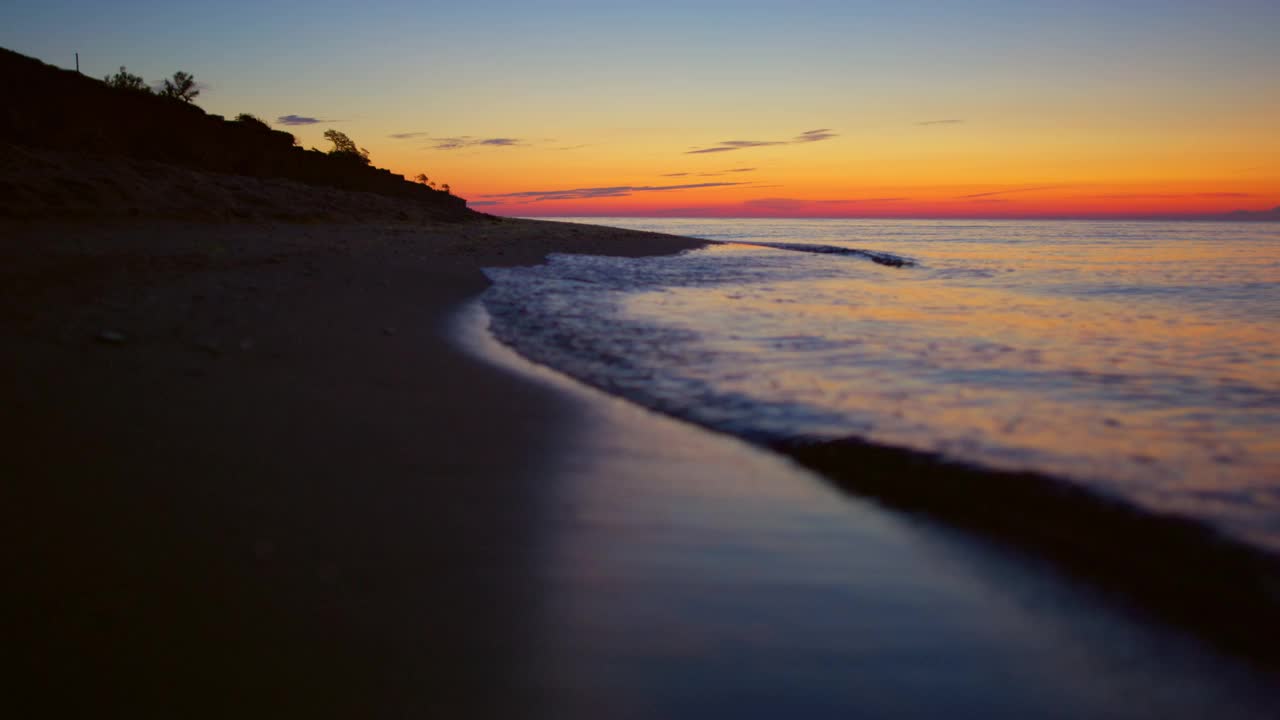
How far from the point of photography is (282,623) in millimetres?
1688

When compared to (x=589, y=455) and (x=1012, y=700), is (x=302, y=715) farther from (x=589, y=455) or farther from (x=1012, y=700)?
(x=589, y=455)

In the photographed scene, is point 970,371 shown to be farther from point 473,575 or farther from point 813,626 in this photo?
point 473,575

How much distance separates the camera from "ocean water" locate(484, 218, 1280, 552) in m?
3.27

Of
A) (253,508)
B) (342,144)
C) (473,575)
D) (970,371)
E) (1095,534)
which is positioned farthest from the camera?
(342,144)

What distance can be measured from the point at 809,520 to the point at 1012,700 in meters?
1.04

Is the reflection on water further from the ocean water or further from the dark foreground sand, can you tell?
the ocean water

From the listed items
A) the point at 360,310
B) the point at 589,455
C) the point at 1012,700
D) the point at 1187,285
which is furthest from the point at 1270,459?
the point at 1187,285

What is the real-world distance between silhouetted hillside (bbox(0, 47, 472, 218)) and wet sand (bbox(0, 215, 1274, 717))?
18.2 m

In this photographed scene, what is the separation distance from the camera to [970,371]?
520 centimetres

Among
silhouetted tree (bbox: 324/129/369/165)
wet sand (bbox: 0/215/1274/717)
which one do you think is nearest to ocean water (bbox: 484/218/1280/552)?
wet sand (bbox: 0/215/1274/717)

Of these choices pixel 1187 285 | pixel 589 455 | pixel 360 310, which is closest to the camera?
pixel 589 455

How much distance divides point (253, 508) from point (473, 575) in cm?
83

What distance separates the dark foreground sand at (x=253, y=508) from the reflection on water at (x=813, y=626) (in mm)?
223

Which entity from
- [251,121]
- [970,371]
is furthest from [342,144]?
[970,371]
